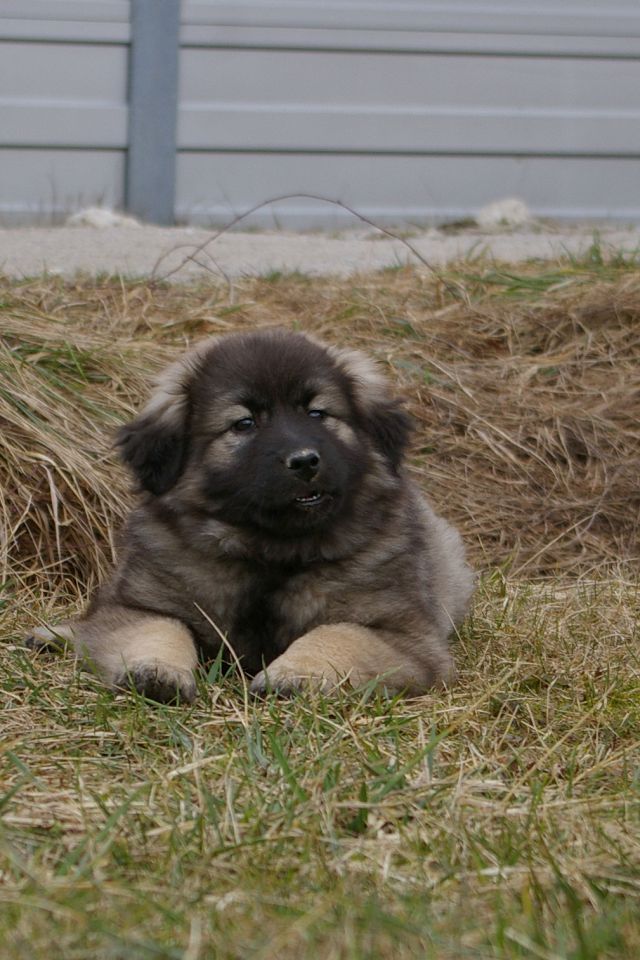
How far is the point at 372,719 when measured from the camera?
9.25 feet

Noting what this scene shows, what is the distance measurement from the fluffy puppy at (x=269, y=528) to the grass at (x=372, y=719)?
0.16 meters

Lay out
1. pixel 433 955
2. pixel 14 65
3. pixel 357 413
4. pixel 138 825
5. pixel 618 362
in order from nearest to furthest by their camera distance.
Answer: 1. pixel 433 955
2. pixel 138 825
3. pixel 357 413
4. pixel 618 362
5. pixel 14 65

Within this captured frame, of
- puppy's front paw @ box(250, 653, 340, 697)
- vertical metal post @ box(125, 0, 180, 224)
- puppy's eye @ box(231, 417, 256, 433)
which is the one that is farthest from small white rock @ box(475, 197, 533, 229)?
puppy's front paw @ box(250, 653, 340, 697)

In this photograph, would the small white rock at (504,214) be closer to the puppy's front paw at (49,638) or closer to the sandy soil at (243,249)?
the sandy soil at (243,249)

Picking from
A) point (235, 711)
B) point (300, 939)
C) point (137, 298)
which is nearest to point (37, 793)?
point (235, 711)

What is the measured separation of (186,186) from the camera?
318 inches

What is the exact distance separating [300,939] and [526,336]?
411cm

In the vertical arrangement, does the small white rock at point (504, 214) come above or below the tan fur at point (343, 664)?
below

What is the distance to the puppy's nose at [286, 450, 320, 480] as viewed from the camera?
312cm

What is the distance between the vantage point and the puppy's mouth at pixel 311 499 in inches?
125

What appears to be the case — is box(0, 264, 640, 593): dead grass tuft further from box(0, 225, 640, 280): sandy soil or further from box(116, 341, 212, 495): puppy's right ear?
box(116, 341, 212, 495): puppy's right ear

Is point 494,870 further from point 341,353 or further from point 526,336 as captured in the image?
point 526,336

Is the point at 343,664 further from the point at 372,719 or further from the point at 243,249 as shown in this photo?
the point at 243,249

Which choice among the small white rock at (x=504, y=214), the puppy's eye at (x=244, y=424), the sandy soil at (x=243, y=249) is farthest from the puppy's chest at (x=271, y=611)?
the small white rock at (x=504, y=214)
